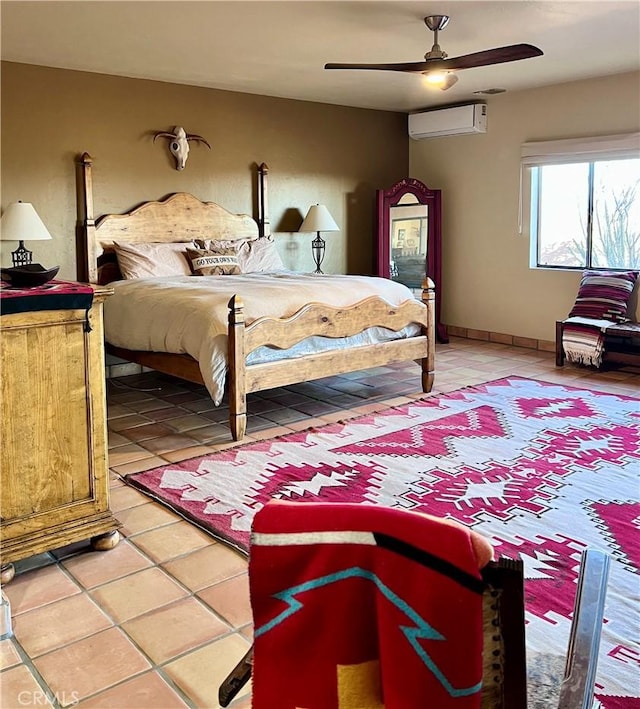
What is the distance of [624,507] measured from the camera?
9.72ft

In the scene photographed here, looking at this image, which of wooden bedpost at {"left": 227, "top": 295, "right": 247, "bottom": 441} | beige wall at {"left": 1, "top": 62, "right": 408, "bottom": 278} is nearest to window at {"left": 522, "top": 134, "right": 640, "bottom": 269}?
beige wall at {"left": 1, "top": 62, "right": 408, "bottom": 278}

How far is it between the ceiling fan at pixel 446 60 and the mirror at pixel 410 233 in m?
2.82

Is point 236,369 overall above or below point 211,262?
below

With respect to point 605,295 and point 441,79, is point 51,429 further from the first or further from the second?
point 605,295

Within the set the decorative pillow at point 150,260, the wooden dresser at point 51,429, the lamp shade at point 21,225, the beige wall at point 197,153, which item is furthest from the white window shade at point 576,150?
the wooden dresser at point 51,429

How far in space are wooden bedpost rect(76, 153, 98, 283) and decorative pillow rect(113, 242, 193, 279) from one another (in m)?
0.19

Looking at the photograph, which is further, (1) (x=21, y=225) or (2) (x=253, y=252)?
(2) (x=253, y=252)

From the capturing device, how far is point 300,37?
14.4ft

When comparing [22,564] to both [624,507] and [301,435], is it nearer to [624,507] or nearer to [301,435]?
[301,435]

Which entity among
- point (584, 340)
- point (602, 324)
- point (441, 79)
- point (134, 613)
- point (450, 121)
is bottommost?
point (134, 613)

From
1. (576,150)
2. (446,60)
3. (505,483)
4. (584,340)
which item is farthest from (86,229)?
(576,150)

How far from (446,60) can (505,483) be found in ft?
7.57

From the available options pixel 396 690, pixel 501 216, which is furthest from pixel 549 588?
pixel 501 216

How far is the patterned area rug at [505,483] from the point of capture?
2.22 metres
